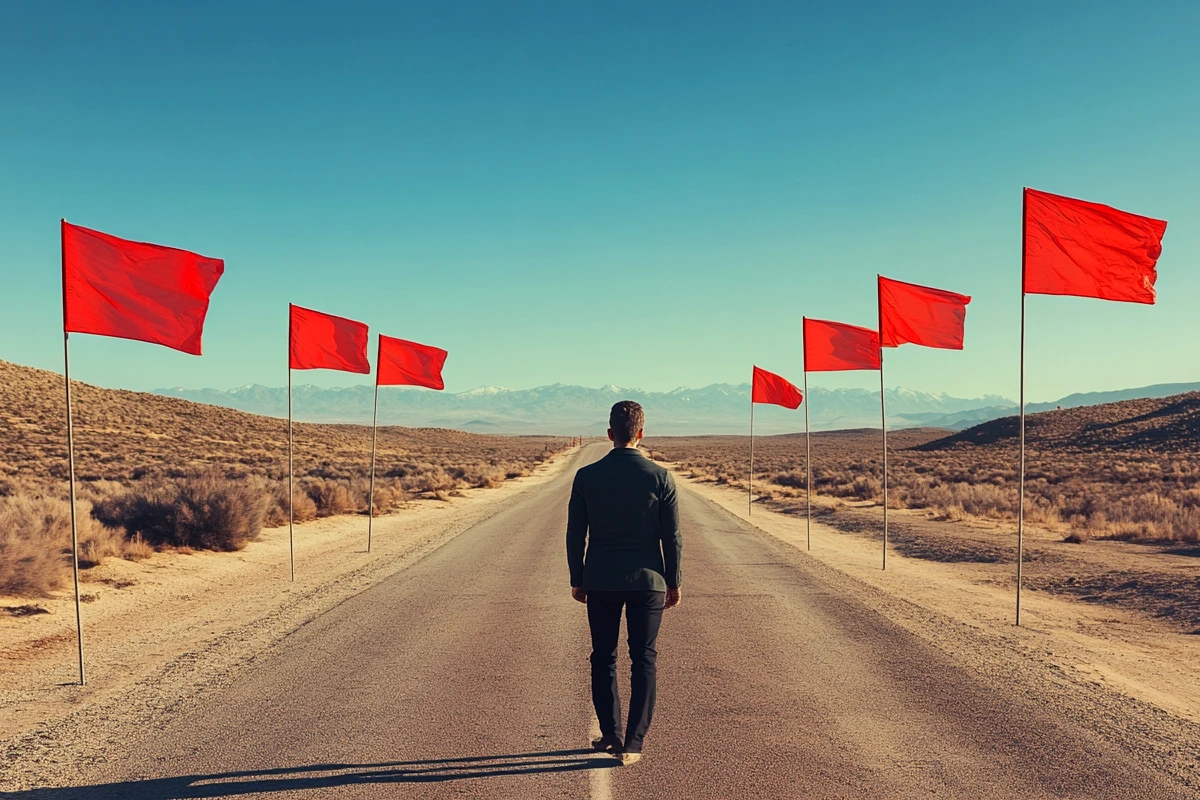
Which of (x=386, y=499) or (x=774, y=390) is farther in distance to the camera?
(x=386, y=499)

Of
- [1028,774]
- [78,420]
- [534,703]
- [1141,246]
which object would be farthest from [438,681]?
[78,420]

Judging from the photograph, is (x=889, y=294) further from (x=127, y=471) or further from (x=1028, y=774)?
(x=127, y=471)

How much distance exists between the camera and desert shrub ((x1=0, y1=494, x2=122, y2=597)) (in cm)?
1116

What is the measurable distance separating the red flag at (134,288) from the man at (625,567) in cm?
553

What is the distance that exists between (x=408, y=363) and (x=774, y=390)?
12438 mm

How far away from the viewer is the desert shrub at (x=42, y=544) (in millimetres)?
11164

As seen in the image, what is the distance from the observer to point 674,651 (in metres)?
7.86

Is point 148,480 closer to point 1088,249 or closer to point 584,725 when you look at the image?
point 584,725

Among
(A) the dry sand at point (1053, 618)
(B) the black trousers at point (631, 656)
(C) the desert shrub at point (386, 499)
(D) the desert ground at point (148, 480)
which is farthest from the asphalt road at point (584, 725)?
(C) the desert shrub at point (386, 499)

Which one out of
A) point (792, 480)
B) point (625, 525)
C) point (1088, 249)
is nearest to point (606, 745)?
point (625, 525)

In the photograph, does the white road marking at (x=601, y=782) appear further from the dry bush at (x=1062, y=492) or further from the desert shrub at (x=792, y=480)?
the desert shrub at (x=792, y=480)

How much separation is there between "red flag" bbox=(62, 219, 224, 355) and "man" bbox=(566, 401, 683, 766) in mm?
5531

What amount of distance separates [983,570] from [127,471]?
33.9 m

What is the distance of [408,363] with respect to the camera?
18312mm
